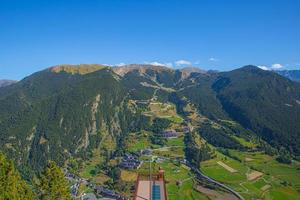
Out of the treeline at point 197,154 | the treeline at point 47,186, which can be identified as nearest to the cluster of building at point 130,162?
the treeline at point 197,154

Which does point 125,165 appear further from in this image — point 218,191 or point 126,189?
point 218,191

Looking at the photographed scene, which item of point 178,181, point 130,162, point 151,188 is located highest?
point 151,188

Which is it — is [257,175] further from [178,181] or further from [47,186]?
[47,186]

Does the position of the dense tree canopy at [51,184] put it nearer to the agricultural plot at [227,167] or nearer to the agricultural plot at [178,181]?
the agricultural plot at [178,181]

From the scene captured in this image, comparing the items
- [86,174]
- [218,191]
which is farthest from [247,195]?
[86,174]

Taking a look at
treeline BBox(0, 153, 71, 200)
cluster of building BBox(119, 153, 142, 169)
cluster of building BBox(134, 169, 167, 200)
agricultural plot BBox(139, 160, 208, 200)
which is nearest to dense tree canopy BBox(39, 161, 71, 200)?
treeline BBox(0, 153, 71, 200)

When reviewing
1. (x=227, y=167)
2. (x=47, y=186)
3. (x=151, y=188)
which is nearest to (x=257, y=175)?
(x=227, y=167)

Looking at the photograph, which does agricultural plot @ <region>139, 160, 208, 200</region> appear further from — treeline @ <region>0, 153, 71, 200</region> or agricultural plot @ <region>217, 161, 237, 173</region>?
treeline @ <region>0, 153, 71, 200</region>

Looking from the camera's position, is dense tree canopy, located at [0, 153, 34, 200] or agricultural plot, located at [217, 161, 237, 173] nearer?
dense tree canopy, located at [0, 153, 34, 200]
